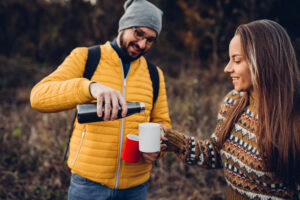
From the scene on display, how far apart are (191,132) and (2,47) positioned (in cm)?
741

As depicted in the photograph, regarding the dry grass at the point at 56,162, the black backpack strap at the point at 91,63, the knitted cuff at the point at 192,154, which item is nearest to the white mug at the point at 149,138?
the knitted cuff at the point at 192,154

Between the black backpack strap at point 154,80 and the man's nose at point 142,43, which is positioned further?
the black backpack strap at point 154,80

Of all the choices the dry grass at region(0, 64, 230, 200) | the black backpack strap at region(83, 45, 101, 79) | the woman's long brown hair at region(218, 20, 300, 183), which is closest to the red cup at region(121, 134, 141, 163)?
the black backpack strap at region(83, 45, 101, 79)

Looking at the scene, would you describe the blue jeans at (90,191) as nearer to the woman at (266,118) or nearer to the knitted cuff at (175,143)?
the knitted cuff at (175,143)

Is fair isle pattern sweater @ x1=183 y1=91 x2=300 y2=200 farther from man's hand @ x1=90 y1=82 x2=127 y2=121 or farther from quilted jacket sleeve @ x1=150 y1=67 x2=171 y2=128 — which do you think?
man's hand @ x1=90 y1=82 x2=127 y2=121

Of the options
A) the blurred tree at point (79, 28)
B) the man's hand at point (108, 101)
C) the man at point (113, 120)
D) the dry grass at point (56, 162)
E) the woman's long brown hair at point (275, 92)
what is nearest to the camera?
the man's hand at point (108, 101)

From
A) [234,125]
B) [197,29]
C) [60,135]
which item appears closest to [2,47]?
[60,135]

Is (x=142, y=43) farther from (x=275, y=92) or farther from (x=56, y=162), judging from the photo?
(x=56, y=162)

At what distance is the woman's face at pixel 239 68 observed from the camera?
149 cm

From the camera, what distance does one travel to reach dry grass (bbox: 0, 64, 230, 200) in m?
3.19

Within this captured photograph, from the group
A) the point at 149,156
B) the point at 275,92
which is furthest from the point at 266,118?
the point at 149,156

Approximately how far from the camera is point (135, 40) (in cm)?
187

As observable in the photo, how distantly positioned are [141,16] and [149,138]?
994 millimetres

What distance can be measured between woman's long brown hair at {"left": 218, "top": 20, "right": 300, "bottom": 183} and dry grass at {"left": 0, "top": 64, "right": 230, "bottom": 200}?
75.4 inches
